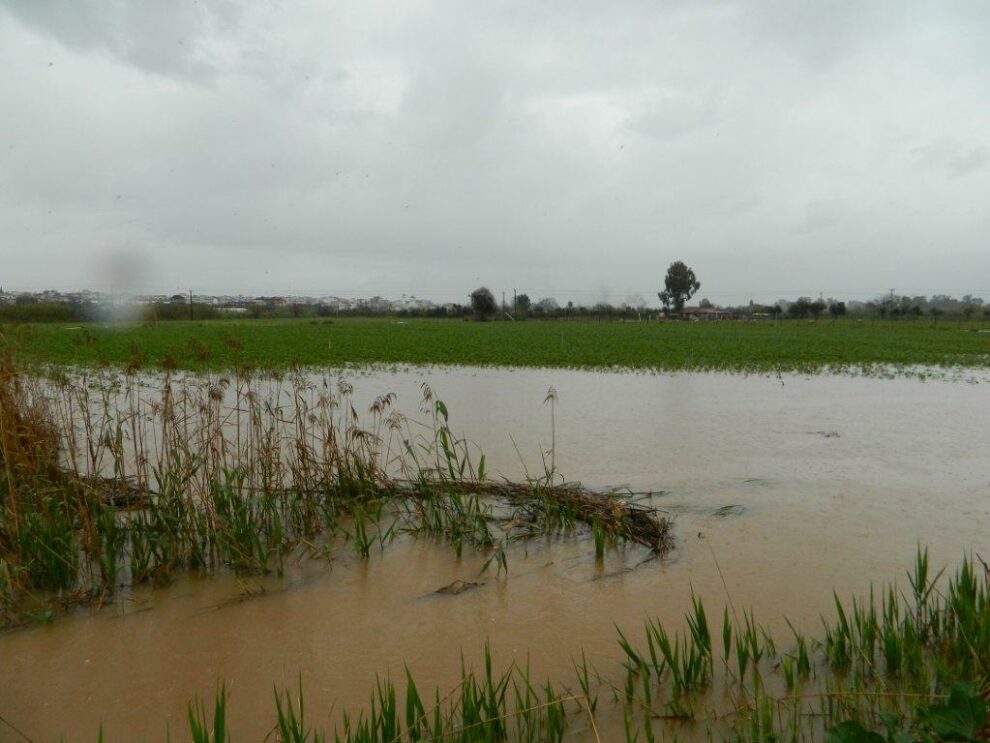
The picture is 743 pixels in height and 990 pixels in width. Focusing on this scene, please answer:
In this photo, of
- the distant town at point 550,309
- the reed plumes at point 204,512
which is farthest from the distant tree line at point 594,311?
the reed plumes at point 204,512

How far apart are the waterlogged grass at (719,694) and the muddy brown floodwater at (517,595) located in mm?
211

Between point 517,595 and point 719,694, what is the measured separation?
133 cm

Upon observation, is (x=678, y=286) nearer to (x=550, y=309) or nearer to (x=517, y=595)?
(x=550, y=309)

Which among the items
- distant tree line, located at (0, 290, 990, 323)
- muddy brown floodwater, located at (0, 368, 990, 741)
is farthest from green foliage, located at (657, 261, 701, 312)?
muddy brown floodwater, located at (0, 368, 990, 741)

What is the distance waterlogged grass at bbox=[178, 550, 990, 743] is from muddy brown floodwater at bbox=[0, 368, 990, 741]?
0.21 meters

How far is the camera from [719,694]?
9.52 ft

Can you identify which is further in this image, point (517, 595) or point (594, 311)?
point (594, 311)

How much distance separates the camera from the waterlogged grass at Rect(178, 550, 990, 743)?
2447 millimetres

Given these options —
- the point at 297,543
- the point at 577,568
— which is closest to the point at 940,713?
the point at 577,568

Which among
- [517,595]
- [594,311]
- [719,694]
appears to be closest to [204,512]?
[517,595]

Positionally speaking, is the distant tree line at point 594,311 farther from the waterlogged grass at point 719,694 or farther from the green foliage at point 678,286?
the waterlogged grass at point 719,694

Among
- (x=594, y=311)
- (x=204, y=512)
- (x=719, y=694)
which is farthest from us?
(x=594, y=311)

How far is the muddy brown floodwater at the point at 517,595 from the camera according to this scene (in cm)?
311

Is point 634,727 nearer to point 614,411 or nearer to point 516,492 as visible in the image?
point 516,492
